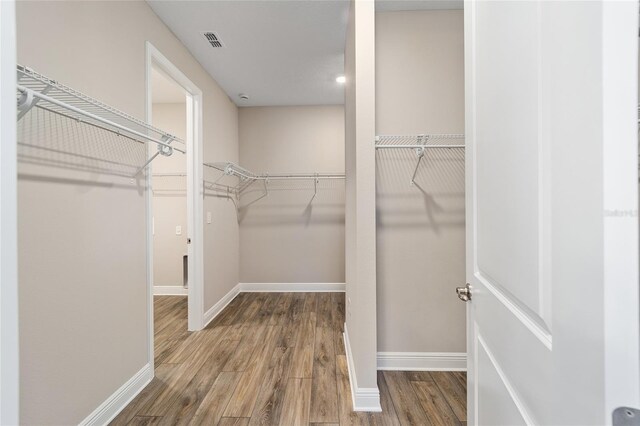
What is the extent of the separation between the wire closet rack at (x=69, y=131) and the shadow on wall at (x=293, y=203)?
2100 millimetres

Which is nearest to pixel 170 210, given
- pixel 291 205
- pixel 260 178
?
pixel 260 178

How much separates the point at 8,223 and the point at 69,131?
1108mm

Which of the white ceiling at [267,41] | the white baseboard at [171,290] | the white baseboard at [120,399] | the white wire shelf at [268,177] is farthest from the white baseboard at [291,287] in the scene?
the white ceiling at [267,41]

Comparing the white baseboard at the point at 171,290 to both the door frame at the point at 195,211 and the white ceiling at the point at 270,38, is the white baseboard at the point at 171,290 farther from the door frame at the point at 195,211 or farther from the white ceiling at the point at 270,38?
the white ceiling at the point at 270,38

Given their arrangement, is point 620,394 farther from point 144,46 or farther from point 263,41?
point 263,41

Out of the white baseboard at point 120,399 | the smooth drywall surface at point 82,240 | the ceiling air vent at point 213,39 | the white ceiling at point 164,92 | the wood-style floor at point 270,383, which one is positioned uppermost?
the white ceiling at point 164,92

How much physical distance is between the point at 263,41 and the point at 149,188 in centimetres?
159

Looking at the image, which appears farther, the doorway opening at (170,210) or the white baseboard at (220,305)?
the doorway opening at (170,210)

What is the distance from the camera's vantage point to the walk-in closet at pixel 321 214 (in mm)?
429

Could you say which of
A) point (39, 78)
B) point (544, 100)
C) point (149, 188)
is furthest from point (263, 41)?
point (544, 100)

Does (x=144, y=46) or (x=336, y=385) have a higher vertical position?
(x=144, y=46)

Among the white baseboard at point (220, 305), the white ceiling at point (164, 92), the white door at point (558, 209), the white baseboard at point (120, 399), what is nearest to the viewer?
the white door at point (558, 209)

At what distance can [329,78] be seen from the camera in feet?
10.2

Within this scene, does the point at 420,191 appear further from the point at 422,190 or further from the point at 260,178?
the point at 260,178
